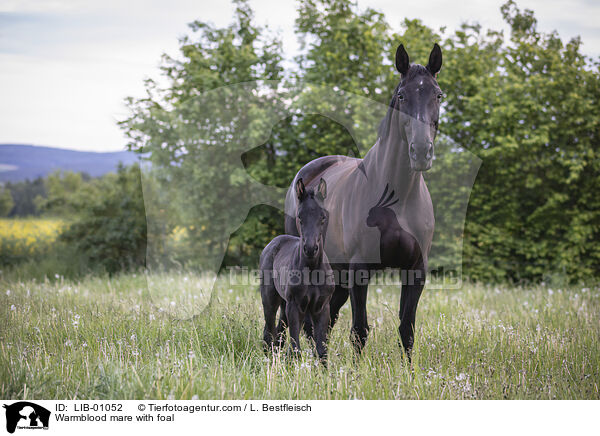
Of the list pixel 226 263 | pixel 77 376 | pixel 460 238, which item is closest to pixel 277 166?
pixel 226 263

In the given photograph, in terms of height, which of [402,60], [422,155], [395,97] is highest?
[402,60]

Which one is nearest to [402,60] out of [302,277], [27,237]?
[302,277]

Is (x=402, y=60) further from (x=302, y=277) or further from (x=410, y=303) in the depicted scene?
(x=410, y=303)

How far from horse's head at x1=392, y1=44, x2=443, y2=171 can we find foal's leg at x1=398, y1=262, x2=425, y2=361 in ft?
3.60

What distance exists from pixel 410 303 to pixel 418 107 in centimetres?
168

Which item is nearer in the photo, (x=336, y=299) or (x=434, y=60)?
(x=434, y=60)

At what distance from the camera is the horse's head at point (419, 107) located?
3217mm

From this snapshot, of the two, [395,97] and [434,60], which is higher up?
[434,60]

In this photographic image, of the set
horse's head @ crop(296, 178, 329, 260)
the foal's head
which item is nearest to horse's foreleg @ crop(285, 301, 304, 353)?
horse's head @ crop(296, 178, 329, 260)

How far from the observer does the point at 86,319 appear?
5.10 metres
